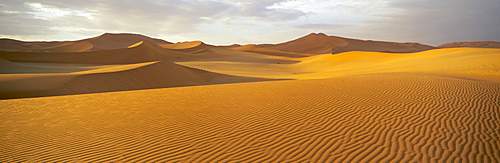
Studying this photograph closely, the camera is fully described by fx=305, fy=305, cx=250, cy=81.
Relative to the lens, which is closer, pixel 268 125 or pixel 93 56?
pixel 268 125

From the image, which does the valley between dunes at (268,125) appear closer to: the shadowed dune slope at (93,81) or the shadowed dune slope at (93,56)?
the shadowed dune slope at (93,81)

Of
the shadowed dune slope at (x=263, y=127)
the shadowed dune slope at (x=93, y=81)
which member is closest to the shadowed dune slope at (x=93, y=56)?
the shadowed dune slope at (x=93, y=81)

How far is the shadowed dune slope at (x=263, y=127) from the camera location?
187 inches

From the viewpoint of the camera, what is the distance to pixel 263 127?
6.12 metres

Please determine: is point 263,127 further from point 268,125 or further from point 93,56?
point 93,56

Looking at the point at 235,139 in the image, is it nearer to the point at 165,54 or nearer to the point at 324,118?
the point at 324,118

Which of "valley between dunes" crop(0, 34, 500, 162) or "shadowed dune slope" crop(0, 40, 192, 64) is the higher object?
"shadowed dune slope" crop(0, 40, 192, 64)

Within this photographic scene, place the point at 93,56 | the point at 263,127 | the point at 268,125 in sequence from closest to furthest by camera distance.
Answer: the point at 263,127 < the point at 268,125 < the point at 93,56

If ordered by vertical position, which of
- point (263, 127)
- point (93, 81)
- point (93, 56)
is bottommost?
point (263, 127)

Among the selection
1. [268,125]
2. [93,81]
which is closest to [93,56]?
[93,81]

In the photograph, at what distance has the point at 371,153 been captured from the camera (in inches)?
184

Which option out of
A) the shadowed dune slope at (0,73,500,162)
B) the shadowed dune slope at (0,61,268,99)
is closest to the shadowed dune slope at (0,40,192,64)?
the shadowed dune slope at (0,61,268,99)

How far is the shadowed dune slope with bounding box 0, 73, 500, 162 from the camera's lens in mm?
4750

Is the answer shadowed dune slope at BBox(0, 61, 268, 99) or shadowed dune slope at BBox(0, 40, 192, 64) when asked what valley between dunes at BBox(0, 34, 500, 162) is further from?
shadowed dune slope at BBox(0, 40, 192, 64)
